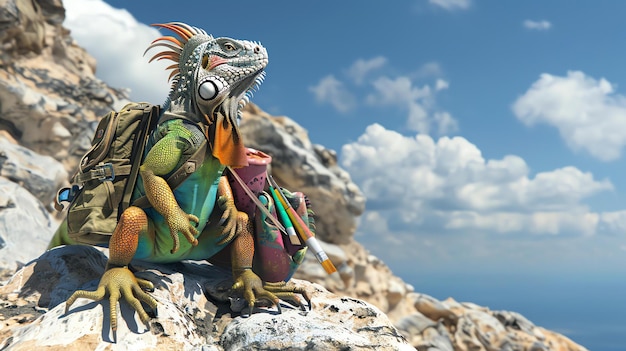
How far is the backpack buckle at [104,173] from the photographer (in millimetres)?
3176

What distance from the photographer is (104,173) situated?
3176 mm

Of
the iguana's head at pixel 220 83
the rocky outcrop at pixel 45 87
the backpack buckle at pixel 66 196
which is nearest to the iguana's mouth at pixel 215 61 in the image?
the iguana's head at pixel 220 83

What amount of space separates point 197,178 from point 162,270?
661 mm

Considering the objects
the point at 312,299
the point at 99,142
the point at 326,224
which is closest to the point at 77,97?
the point at 326,224

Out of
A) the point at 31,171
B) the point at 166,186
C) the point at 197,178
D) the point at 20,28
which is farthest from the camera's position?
the point at 20,28

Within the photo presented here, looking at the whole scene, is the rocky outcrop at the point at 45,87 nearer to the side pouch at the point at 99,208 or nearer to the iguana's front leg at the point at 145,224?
the side pouch at the point at 99,208

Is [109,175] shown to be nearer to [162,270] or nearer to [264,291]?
[162,270]

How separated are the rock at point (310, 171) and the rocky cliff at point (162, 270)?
30mm

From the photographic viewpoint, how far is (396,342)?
121 inches

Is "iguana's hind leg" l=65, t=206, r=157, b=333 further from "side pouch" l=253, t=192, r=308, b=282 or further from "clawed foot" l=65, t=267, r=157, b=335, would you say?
"side pouch" l=253, t=192, r=308, b=282

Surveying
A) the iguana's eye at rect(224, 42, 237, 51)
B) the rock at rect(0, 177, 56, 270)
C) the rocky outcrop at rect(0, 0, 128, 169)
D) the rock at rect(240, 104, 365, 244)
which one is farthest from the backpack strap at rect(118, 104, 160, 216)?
the rock at rect(240, 104, 365, 244)

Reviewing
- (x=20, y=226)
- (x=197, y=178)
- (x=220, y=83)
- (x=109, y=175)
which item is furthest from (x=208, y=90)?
(x=20, y=226)

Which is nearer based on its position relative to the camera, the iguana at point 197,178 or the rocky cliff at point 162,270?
the rocky cliff at point 162,270

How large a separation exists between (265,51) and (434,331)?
9.71 meters
